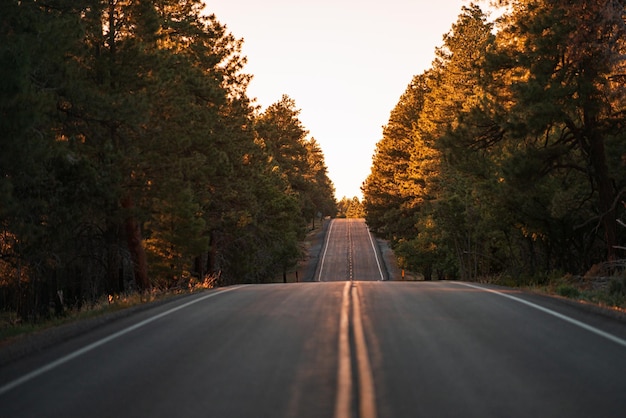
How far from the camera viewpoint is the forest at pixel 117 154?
59.5 ft

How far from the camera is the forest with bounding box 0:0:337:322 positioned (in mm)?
18141

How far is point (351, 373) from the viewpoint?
25.7 ft

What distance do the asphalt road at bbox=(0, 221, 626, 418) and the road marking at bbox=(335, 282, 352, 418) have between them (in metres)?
0.02

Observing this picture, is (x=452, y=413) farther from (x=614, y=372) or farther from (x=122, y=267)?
(x=122, y=267)

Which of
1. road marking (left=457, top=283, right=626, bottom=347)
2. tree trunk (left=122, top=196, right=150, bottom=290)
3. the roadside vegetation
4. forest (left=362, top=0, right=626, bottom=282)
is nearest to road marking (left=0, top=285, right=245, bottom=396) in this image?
road marking (left=457, top=283, right=626, bottom=347)

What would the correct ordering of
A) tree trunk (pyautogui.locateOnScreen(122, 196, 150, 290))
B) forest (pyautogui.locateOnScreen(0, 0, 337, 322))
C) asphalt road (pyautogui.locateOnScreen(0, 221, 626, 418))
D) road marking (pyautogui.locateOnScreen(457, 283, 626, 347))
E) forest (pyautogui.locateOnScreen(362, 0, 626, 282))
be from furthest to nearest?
tree trunk (pyautogui.locateOnScreen(122, 196, 150, 290)), forest (pyautogui.locateOnScreen(362, 0, 626, 282)), forest (pyautogui.locateOnScreen(0, 0, 337, 322)), road marking (pyautogui.locateOnScreen(457, 283, 626, 347)), asphalt road (pyautogui.locateOnScreen(0, 221, 626, 418))

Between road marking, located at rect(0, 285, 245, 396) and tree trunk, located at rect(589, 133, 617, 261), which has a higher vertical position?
tree trunk, located at rect(589, 133, 617, 261)

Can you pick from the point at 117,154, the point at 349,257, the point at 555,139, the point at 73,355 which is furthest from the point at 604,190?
the point at 349,257

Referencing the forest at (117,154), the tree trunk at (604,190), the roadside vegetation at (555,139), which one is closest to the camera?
the forest at (117,154)

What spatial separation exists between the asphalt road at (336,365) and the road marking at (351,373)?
2 centimetres

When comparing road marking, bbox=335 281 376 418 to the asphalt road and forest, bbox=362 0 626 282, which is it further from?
forest, bbox=362 0 626 282

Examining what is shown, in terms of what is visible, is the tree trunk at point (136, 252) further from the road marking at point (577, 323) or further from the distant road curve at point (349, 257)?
the distant road curve at point (349, 257)

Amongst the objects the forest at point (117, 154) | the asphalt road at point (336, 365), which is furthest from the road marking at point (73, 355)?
the forest at point (117, 154)

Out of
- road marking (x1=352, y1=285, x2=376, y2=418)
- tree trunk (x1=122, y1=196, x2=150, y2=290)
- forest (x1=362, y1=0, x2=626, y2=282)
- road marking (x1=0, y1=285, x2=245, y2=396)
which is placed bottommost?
road marking (x1=352, y1=285, x2=376, y2=418)
